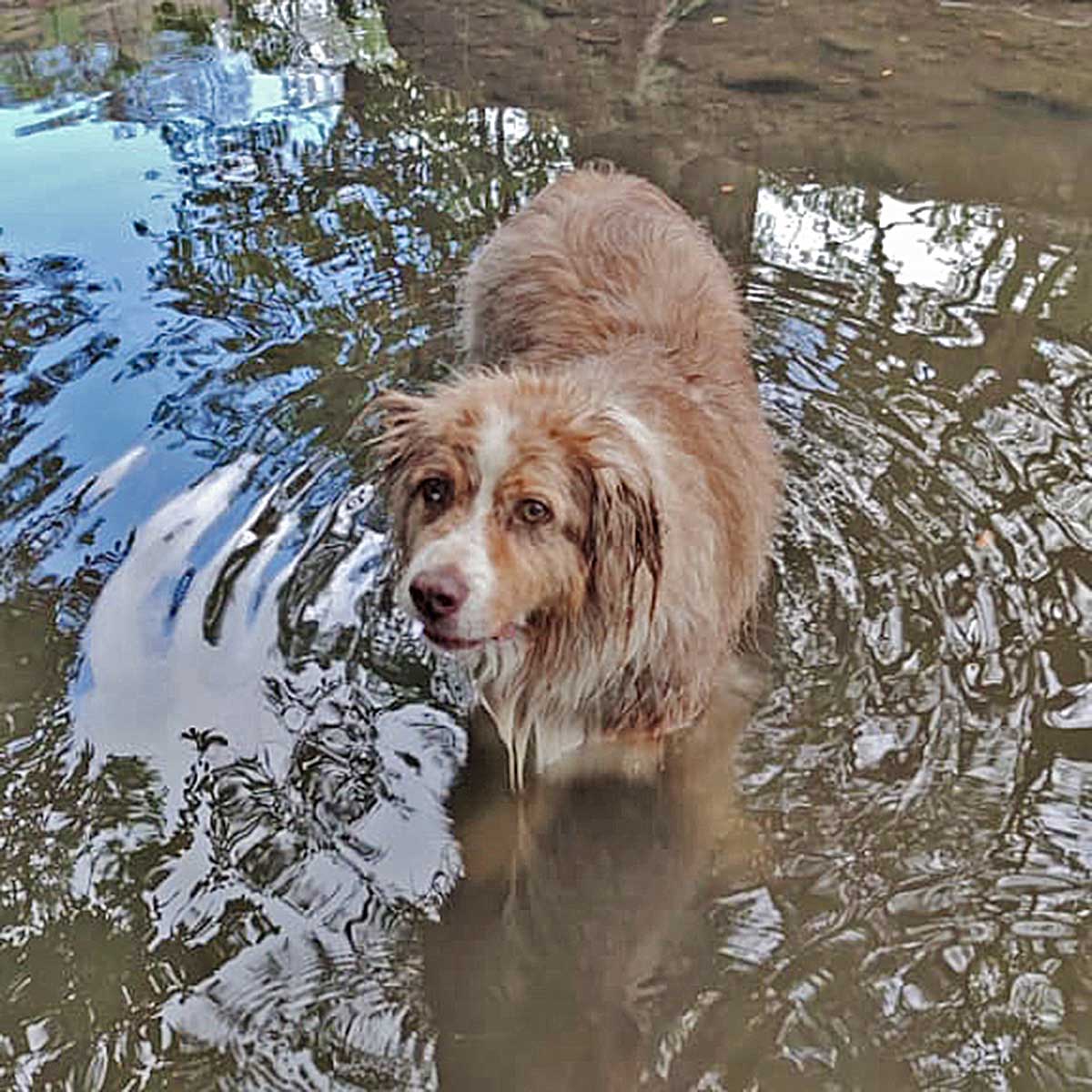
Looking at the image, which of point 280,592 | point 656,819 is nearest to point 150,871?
point 280,592

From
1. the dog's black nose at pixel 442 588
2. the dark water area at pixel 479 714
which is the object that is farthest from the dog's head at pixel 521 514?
the dark water area at pixel 479 714

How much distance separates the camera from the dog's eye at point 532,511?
2982 millimetres

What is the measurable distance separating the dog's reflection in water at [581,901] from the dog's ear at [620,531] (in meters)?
0.62

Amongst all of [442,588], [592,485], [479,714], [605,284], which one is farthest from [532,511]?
[605,284]

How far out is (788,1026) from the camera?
10.3ft

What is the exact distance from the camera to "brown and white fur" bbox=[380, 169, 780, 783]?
299 centimetres

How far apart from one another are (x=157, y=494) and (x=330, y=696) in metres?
1.39

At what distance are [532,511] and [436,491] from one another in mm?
244

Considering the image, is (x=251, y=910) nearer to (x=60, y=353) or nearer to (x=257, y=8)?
(x=60, y=353)

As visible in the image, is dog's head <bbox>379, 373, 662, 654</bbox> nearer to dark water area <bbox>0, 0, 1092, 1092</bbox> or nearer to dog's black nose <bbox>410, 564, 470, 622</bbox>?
dog's black nose <bbox>410, 564, 470, 622</bbox>

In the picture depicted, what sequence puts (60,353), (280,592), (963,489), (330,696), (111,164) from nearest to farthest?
(330,696)
(280,592)
(963,489)
(60,353)
(111,164)

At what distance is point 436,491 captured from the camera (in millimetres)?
3055

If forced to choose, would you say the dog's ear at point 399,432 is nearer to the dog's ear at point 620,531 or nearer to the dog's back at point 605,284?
the dog's ear at point 620,531

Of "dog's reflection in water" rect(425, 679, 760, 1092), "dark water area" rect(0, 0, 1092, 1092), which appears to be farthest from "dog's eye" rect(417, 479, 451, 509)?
"dark water area" rect(0, 0, 1092, 1092)
